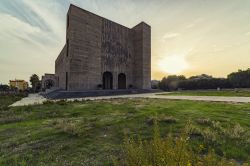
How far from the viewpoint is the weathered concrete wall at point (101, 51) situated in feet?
82.7

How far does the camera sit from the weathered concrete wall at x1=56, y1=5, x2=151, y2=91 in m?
25.2

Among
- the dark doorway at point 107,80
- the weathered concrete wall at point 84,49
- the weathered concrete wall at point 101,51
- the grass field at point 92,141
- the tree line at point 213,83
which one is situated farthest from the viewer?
the tree line at point 213,83

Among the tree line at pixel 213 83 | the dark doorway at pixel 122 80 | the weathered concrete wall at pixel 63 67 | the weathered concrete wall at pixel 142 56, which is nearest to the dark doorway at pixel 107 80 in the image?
the dark doorway at pixel 122 80

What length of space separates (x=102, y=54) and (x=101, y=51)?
56 cm

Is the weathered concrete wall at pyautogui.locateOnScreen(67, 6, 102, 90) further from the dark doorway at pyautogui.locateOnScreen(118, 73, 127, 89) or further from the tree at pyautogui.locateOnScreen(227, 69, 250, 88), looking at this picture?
the tree at pyautogui.locateOnScreen(227, 69, 250, 88)

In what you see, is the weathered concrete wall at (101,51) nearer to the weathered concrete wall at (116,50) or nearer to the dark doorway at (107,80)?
the weathered concrete wall at (116,50)

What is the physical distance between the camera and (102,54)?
97.0 feet

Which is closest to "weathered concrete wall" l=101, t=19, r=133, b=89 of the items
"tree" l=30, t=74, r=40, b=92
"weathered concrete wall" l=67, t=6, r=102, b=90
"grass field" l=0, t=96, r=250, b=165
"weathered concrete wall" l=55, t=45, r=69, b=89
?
"weathered concrete wall" l=67, t=6, r=102, b=90

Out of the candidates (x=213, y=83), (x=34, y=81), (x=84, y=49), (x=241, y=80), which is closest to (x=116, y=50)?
(x=84, y=49)

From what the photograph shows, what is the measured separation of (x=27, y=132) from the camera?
210 inches

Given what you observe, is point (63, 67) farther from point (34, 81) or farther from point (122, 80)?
point (34, 81)

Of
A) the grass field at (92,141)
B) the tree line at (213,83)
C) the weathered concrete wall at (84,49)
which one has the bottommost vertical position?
the grass field at (92,141)

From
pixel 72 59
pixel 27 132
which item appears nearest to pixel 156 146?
pixel 27 132

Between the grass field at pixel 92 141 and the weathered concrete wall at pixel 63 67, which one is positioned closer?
the grass field at pixel 92 141
